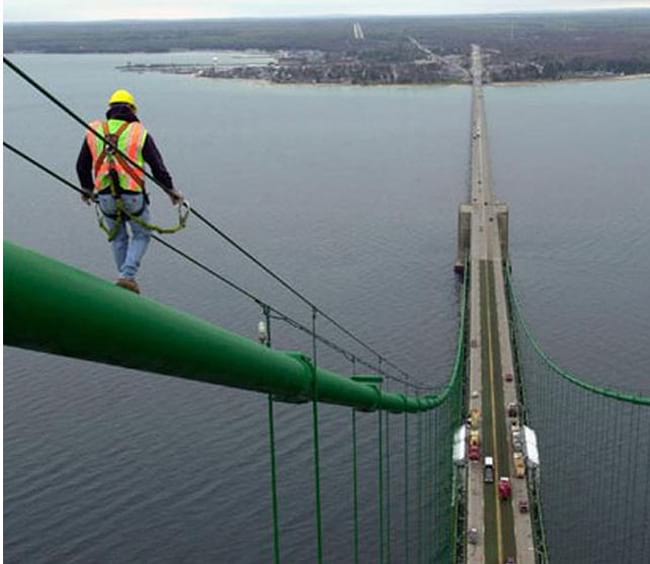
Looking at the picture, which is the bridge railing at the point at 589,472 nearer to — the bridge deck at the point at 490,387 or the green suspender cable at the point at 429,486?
the bridge deck at the point at 490,387

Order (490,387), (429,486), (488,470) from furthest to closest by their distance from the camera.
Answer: (490,387) → (429,486) → (488,470)

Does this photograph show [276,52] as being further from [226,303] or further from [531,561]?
[531,561]

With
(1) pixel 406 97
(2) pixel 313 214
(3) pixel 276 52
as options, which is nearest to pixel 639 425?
(2) pixel 313 214

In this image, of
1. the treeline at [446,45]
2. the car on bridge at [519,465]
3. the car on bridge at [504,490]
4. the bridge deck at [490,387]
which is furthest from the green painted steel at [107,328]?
the treeline at [446,45]

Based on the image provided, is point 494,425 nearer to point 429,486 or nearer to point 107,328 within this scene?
point 429,486

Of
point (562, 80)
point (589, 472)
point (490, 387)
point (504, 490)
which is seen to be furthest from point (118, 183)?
point (562, 80)

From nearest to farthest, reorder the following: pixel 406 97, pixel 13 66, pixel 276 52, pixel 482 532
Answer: pixel 13 66
pixel 482 532
pixel 406 97
pixel 276 52
